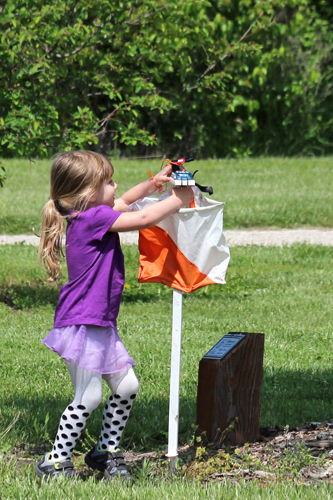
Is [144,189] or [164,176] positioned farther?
[144,189]

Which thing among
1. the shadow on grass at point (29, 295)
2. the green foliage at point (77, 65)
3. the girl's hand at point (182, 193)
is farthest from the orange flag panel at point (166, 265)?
A: the shadow on grass at point (29, 295)

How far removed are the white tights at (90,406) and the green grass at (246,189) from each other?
5.29 m

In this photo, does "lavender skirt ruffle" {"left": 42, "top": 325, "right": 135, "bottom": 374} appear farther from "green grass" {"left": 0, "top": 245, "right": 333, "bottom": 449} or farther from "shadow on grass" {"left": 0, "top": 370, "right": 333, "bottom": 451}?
"green grass" {"left": 0, "top": 245, "right": 333, "bottom": 449}

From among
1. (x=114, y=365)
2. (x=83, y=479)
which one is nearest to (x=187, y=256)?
(x=114, y=365)

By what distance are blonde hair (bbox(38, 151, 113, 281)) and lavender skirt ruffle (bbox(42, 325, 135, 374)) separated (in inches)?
11.7

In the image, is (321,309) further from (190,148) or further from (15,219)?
(190,148)

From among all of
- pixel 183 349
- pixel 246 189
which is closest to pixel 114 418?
pixel 183 349

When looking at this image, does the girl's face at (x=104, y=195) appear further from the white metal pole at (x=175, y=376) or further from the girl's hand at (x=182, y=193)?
the white metal pole at (x=175, y=376)

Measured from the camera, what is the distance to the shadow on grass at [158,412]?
12.8 ft

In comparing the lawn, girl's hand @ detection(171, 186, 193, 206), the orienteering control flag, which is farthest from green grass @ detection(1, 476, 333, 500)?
girl's hand @ detection(171, 186, 193, 206)

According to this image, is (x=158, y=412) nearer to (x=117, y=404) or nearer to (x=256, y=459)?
(x=256, y=459)

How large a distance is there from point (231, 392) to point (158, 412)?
2.47 ft

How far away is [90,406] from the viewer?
128 inches

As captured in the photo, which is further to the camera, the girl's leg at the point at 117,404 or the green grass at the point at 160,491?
the girl's leg at the point at 117,404
